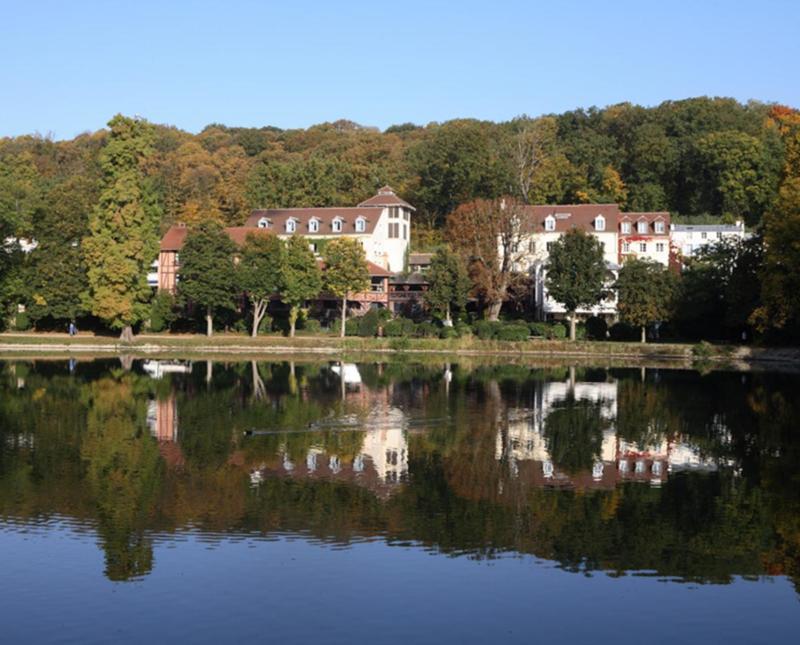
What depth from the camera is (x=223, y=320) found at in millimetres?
71625

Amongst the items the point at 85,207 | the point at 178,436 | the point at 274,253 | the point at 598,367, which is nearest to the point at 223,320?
the point at 274,253

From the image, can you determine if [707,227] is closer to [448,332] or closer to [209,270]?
[448,332]

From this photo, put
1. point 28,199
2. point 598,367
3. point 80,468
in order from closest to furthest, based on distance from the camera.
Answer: point 80,468, point 598,367, point 28,199

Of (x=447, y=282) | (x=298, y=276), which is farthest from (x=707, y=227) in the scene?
(x=298, y=276)

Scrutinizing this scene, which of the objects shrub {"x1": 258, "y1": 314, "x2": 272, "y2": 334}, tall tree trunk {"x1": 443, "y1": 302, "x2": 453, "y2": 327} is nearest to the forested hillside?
shrub {"x1": 258, "y1": 314, "x2": 272, "y2": 334}

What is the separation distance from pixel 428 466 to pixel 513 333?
38.0 m

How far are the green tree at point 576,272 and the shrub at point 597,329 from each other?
6.32ft

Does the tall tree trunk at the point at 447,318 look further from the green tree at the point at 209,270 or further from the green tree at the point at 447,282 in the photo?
the green tree at the point at 209,270

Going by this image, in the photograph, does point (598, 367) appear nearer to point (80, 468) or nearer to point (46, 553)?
point (80, 468)

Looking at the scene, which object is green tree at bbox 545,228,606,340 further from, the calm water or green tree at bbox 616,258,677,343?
the calm water

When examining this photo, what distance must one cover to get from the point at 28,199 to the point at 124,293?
58.4 ft

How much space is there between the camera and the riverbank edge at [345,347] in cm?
6081

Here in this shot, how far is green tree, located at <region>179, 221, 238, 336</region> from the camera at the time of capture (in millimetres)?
65938

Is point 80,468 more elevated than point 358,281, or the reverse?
point 358,281
